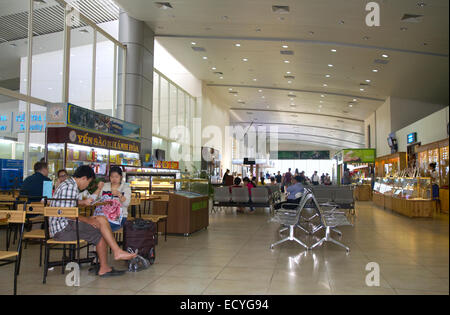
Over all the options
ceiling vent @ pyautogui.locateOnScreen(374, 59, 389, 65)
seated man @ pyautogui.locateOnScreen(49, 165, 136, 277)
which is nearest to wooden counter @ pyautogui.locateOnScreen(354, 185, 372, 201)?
ceiling vent @ pyautogui.locateOnScreen(374, 59, 389, 65)

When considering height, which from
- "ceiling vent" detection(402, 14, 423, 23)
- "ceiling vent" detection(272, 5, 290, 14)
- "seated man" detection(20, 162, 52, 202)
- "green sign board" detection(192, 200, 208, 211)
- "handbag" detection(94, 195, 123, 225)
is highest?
"ceiling vent" detection(272, 5, 290, 14)

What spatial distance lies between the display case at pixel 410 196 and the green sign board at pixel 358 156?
33.5ft

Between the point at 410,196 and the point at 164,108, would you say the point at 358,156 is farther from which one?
the point at 410,196

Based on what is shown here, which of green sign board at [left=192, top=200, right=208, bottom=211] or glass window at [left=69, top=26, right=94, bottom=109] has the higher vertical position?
glass window at [left=69, top=26, right=94, bottom=109]

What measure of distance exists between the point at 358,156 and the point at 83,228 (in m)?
20.4

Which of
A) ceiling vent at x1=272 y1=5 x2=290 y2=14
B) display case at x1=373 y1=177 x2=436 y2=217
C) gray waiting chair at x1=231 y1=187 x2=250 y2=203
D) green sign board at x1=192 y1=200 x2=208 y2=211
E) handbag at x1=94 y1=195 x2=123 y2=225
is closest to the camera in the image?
handbag at x1=94 y1=195 x2=123 y2=225

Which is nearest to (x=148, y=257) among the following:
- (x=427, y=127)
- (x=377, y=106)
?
(x=427, y=127)

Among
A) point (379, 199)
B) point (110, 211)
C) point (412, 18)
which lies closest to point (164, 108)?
point (379, 199)

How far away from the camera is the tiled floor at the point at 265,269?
11.3ft

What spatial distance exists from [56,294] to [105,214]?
1.26 metres

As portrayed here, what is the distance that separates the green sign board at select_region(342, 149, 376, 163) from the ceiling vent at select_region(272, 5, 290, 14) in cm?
1294

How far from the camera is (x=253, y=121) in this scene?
114ft

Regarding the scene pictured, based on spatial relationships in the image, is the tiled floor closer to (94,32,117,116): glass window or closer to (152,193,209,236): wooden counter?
(152,193,209,236): wooden counter

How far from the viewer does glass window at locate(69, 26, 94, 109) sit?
1020cm
